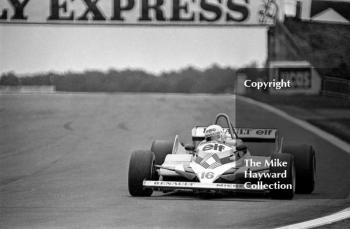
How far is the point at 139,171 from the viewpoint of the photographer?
41.6 feet

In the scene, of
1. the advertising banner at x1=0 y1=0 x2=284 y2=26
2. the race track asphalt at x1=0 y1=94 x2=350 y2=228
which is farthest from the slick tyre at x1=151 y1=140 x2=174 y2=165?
the advertising banner at x1=0 y1=0 x2=284 y2=26

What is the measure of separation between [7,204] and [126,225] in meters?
2.27

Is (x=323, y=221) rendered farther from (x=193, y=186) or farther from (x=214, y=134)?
(x=214, y=134)

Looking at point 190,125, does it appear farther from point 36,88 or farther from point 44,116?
point 36,88

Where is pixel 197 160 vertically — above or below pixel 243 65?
below

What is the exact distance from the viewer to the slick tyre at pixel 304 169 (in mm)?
12852

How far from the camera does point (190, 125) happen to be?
53.9 feet

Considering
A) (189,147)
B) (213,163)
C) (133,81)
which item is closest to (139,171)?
(189,147)

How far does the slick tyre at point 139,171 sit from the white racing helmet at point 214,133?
660 mm

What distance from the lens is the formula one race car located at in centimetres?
1233

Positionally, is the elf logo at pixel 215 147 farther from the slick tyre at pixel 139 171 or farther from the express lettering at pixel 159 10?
the express lettering at pixel 159 10

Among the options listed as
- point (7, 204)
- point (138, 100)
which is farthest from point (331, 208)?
point (138, 100)

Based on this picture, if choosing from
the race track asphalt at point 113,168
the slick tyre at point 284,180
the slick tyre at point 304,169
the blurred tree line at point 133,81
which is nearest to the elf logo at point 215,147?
the race track asphalt at point 113,168

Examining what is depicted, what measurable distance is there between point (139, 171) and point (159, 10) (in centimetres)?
213
